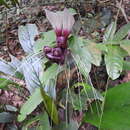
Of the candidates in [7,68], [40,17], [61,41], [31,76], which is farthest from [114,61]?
[40,17]

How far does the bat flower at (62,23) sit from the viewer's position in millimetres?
863

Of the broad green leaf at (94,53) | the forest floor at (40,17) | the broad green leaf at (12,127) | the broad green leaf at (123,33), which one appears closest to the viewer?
the broad green leaf at (94,53)

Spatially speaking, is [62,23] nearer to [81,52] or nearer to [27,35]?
[81,52]

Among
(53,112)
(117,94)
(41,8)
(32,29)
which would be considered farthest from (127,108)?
(41,8)

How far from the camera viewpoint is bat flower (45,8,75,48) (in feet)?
2.83

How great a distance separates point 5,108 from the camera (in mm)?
1373

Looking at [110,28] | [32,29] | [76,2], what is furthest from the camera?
[76,2]

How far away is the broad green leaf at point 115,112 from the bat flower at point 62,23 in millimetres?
266

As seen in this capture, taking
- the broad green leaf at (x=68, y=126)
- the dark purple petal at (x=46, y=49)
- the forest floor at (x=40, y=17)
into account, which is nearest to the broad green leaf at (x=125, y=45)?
the dark purple petal at (x=46, y=49)

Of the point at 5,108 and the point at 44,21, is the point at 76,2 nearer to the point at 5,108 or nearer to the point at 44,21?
the point at 44,21

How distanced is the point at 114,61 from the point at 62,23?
199 millimetres

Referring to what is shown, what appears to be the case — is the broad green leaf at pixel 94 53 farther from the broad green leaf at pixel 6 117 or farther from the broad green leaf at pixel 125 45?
the broad green leaf at pixel 6 117

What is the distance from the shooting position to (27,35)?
1.37m

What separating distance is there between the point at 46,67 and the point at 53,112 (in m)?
0.18
